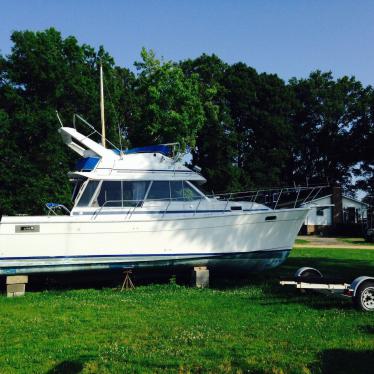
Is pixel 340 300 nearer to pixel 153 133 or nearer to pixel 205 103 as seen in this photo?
pixel 153 133

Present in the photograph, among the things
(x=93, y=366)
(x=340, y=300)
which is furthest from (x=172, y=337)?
(x=340, y=300)

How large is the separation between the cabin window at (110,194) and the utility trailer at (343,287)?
5363mm

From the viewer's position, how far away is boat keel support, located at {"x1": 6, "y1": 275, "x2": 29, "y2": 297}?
43.7 feet

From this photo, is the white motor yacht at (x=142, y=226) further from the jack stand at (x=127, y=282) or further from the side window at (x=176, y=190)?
the jack stand at (x=127, y=282)

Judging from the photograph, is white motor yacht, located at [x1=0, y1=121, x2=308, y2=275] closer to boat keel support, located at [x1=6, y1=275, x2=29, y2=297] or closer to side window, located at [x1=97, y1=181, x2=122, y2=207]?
side window, located at [x1=97, y1=181, x2=122, y2=207]

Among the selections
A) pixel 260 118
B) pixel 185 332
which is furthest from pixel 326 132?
pixel 185 332

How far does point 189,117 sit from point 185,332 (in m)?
32.4

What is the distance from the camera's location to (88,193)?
14.6 m

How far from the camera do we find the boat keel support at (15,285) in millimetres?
13312

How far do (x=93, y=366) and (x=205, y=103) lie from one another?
4135cm

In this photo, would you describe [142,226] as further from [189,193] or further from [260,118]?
[260,118]

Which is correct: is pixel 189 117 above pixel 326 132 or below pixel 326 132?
below

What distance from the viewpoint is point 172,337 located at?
8281 mm

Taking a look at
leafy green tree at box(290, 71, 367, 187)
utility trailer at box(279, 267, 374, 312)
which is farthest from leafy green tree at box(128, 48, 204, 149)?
utility trailer at box(279, 267, 374, 312)
